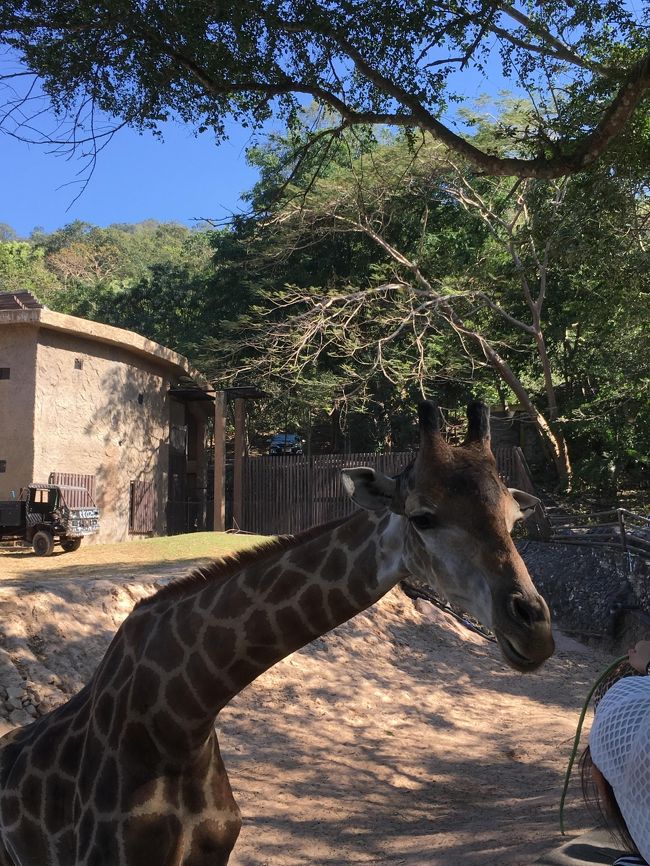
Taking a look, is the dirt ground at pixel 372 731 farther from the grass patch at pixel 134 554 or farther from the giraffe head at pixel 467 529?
the giraffe head at pixel 467 529

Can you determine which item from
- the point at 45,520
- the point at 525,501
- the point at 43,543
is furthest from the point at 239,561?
the point at 45,520

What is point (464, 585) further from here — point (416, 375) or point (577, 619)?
point (416, 375)

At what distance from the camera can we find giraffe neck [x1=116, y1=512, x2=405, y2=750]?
10.4ft

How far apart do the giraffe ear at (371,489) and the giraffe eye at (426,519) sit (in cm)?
21

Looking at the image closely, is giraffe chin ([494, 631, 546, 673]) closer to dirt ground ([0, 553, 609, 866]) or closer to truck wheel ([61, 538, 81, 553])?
dirt ground ([0, 553, 609, 866])

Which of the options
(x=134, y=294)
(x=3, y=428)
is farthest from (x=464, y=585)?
(x=134, y=294)

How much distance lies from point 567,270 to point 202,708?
20838mm

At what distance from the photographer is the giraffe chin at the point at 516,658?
100 inches

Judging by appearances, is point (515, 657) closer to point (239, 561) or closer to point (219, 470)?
point (239, 561)

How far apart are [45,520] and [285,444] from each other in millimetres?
15785

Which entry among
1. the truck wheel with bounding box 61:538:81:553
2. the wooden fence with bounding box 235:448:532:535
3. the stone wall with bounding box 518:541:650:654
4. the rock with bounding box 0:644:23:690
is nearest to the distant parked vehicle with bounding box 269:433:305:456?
the wooden fence with bounding box 235:448:532:535

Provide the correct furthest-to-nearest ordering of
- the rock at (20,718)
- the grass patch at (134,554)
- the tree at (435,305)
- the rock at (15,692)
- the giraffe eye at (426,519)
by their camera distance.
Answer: the tree at (435,305) → the grass patch at (134,554) → the rock at (15,692) → the rock at (20,718) → the giraffe eye at (426,519)

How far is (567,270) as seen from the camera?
2189cm

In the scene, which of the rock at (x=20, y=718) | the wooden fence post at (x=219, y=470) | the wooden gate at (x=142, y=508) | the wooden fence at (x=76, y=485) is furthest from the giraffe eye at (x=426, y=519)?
the wooden gate at (x=142, y=508)
